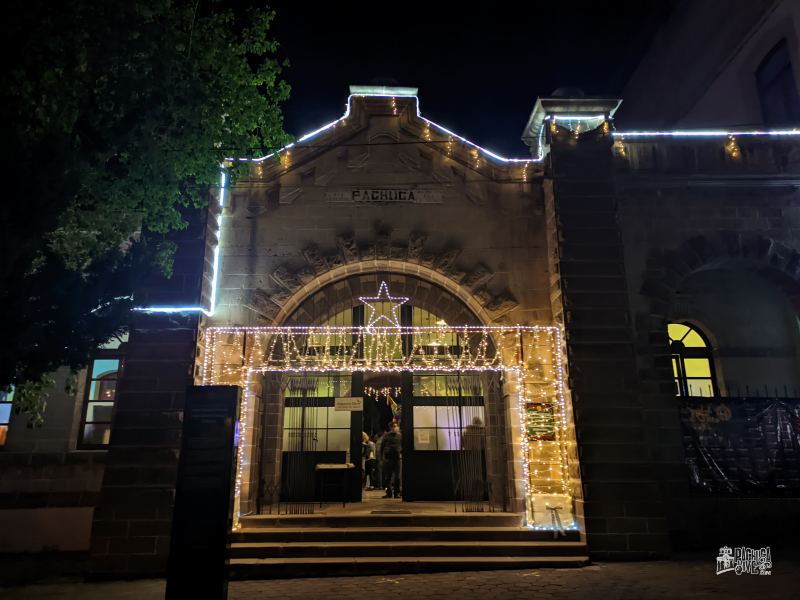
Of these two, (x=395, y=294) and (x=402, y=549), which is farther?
(x=395, y=294)

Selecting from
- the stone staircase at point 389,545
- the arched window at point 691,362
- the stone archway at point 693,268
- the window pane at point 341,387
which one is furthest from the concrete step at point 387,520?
the arched window at point 691,362

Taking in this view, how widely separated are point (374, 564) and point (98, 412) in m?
5.65

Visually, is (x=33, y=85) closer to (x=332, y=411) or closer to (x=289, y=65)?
(x=289, y=65)

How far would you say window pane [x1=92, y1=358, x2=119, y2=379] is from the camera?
972cm

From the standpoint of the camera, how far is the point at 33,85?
5254 millimetres

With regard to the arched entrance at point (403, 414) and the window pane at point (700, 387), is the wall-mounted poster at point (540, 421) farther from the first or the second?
the window pane at point (700, 387)

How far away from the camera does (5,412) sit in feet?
30.8

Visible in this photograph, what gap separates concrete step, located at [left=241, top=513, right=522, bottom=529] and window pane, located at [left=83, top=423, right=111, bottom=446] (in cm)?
311

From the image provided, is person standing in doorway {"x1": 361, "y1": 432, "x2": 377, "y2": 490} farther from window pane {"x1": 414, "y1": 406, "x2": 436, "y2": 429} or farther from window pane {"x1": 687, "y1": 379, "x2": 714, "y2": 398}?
window pane {"x1": 687, "y1": 379, "x2": 714, "y2": 398}

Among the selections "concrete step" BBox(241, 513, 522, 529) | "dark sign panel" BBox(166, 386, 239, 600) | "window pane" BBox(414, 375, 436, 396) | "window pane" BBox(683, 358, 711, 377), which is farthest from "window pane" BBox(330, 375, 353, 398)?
"window pane" BBox(683, 358, 711, 377)

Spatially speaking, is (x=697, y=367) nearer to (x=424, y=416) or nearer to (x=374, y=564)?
(x=424, y=416)

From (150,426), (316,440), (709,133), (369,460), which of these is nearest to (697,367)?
(709,133)

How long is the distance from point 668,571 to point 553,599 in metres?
2.21

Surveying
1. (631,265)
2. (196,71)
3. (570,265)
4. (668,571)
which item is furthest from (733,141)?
(196,71)
